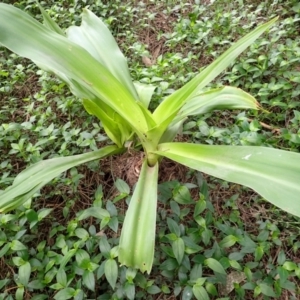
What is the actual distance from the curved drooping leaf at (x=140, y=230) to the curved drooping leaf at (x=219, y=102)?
0.93ft

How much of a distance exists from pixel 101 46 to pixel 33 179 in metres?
0.56

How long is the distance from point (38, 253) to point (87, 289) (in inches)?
7.6

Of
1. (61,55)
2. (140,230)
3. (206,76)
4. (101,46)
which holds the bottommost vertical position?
(140,230)

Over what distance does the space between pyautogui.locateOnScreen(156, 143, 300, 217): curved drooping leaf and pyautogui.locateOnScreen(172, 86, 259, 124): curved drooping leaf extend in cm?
16

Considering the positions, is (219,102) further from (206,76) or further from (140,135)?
(140,135)

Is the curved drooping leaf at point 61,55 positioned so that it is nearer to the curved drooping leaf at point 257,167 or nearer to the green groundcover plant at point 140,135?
the green groundcover plant at point 140,135

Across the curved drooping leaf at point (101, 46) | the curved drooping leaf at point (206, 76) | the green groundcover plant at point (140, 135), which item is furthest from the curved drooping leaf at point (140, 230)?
the curved drooping leaf at point (101, 46)

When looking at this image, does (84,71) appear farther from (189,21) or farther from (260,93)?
(189,21)

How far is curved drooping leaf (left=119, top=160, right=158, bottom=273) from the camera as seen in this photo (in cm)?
90

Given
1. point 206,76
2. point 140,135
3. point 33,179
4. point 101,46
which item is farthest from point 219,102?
point 33,179

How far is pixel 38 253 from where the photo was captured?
107 centimetres

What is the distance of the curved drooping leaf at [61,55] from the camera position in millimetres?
966

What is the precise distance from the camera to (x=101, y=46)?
1.30m

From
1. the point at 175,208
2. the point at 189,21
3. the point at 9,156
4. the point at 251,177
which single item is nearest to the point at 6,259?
the point at 9,156
